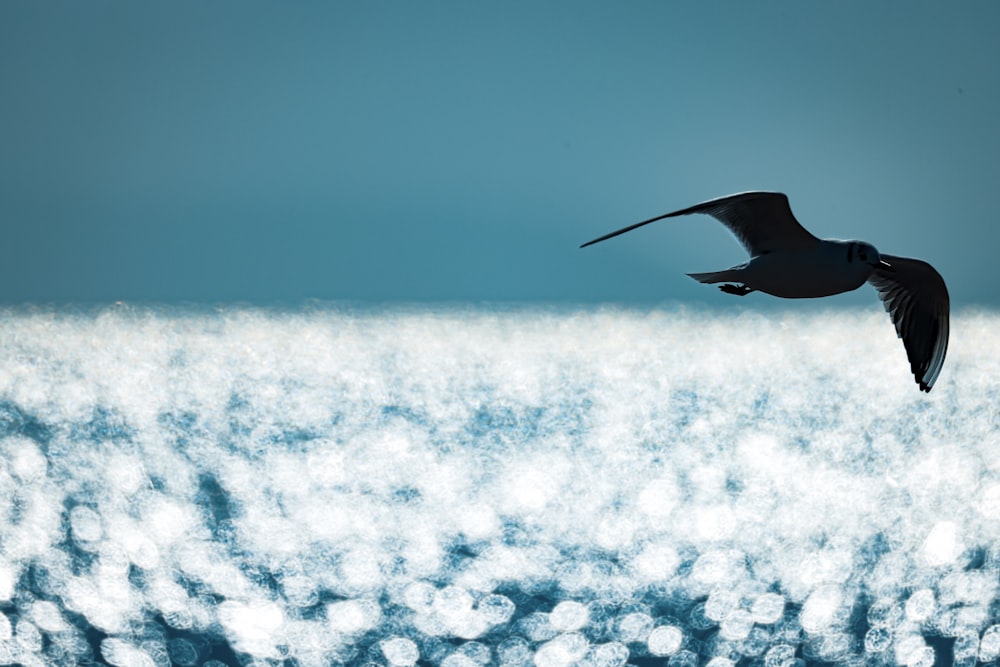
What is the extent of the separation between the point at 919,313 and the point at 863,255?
39 cm

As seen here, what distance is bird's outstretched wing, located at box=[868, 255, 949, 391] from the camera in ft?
5.62

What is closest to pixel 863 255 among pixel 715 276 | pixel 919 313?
pixel 715 276

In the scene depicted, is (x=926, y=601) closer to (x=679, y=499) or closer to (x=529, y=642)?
(x=679, y=499)

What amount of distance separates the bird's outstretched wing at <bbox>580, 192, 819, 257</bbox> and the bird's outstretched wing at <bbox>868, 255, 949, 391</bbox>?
30 centimetres

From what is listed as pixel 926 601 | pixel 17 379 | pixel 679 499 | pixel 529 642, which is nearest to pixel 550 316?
pixel 679 499

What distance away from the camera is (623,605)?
301 cm

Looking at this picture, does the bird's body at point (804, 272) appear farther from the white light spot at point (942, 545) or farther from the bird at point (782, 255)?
the white light spot at point (942, 545)

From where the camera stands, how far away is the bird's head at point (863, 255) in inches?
56.8

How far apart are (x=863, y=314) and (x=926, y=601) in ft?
3.25

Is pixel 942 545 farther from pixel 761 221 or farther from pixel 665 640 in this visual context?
pixel 761 221

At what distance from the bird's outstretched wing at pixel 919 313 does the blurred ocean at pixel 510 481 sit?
4.32 ft

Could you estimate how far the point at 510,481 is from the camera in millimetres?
3203

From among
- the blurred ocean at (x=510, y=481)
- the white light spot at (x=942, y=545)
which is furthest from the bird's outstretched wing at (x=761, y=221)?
the white light spot at (x=942, y=545)

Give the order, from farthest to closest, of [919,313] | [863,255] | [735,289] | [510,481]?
[510,481] < [919,313] < [735,289] < [863,255]
